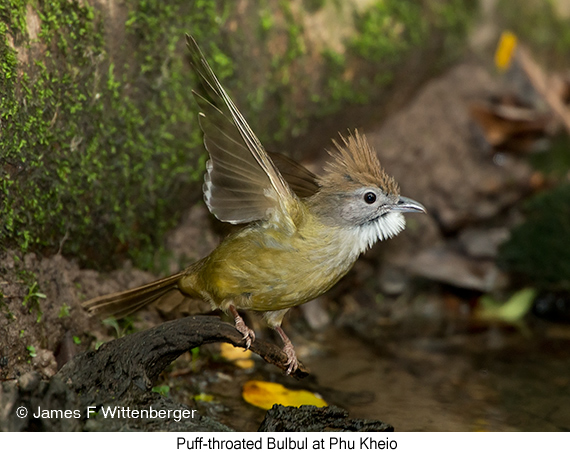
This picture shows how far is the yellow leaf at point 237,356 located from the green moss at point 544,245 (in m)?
2.74

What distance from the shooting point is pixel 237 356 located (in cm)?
443

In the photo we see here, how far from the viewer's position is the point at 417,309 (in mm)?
5914

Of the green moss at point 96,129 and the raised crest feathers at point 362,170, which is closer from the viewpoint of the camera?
the green moss at point 96,129

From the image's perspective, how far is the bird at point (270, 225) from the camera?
3.35 metres

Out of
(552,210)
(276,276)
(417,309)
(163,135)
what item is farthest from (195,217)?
(552,210)

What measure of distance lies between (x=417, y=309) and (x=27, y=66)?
3980 mm

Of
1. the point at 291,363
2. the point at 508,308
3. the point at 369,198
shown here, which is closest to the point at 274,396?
the point at 291,363

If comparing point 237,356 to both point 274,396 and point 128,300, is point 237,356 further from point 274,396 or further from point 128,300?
point 128,300

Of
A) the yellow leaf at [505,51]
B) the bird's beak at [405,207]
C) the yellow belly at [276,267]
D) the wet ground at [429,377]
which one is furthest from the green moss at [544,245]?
the yellow belly at [276,267]

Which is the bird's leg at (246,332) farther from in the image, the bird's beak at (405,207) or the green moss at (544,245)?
the green moss at (544,245)

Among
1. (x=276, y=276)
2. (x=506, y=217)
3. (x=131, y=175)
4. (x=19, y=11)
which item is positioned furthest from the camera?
(x=506, y=217)

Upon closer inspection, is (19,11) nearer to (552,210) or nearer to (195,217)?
(195,217)

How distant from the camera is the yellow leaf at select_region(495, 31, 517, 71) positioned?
6770 millimetres

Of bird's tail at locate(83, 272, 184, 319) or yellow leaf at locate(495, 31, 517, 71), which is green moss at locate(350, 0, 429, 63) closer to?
yellow leaf at locate(495, 31, 517, 71)
